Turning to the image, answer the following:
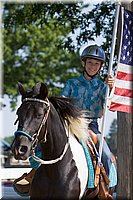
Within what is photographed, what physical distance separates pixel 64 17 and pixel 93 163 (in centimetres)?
356

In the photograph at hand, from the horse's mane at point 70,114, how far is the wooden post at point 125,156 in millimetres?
1783

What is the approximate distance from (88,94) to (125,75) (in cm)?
57

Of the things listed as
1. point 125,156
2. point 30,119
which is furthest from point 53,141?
point 125,156

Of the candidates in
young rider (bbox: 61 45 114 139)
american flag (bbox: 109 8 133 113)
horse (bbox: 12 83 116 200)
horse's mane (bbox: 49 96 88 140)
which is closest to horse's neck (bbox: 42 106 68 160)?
horse (bbox: 12 83 116 200)

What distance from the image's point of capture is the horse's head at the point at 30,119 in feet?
12.3

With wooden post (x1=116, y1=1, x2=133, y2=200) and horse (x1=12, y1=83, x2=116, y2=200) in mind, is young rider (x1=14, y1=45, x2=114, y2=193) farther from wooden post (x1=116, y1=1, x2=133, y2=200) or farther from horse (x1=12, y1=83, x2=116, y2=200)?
wooden post (x1=116, y1=1, x2=133, y2=200)

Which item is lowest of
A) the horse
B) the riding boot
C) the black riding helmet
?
the riding boot

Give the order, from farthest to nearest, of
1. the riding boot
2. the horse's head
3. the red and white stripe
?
the red and white stripe < the riding boot < the horse's head

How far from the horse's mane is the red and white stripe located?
683 mm

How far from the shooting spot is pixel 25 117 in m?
3.79

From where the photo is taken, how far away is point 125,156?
19.6ft

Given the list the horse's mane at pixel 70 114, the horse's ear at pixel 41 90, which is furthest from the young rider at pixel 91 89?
the horse's ear at pixel 41 90

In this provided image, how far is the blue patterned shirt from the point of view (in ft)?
15.4

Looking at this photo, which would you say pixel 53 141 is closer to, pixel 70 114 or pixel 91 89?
pixel 70 114
